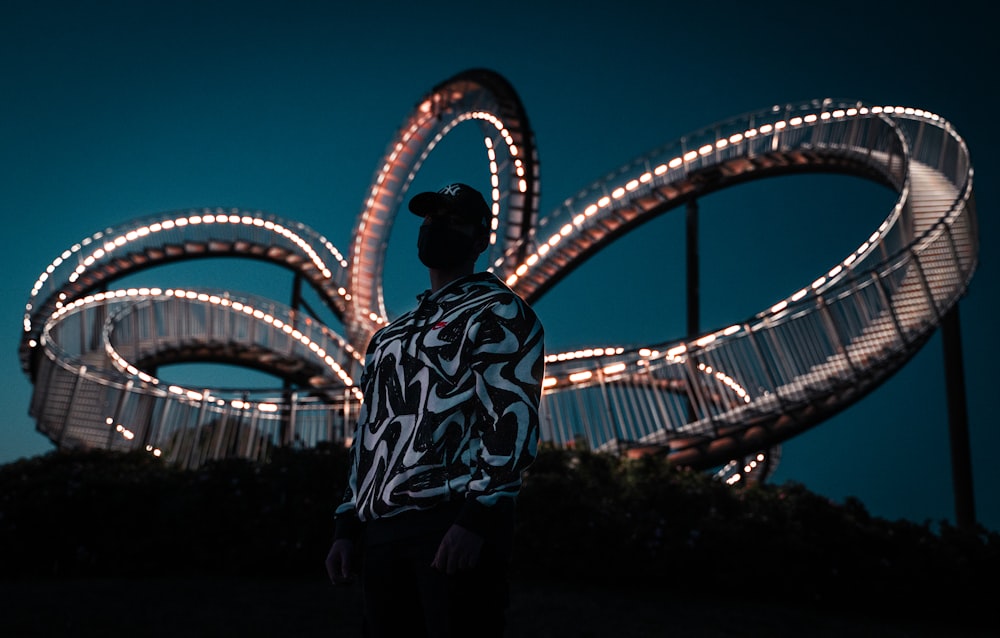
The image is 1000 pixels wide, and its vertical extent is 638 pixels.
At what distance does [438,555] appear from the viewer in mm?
2051

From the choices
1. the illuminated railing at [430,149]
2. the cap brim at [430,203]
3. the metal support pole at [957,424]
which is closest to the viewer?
the cap brim at [430,203]

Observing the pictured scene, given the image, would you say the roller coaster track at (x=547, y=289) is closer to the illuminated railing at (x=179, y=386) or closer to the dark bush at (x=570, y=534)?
the illuminated railing at (x=179, y=386)

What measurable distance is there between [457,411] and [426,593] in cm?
47

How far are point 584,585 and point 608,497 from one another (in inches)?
34.1

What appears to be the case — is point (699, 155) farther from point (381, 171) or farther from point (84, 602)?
point (84, 602)

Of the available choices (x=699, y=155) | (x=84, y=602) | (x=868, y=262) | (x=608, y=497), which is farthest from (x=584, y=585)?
(x=699, y=155)

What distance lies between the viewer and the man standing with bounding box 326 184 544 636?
2127 mm

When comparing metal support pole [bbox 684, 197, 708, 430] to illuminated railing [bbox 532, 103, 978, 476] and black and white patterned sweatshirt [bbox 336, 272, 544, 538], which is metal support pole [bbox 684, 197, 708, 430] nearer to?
illuminated railing [bbox 532, 103, 978, 476]

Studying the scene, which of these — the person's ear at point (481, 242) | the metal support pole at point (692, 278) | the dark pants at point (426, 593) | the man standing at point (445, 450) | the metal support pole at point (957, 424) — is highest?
the metal support pole at point (692, 278)

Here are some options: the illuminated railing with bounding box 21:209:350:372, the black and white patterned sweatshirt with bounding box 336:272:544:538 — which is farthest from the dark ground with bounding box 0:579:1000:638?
the illuminated railing with bounding box 21:209:350:372

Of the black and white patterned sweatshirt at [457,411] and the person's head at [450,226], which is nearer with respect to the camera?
the black and white patterned sweatshirt at [457,411]

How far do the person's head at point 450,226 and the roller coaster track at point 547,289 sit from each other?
6747 millimetres

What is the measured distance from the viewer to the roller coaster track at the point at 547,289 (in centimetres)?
1120

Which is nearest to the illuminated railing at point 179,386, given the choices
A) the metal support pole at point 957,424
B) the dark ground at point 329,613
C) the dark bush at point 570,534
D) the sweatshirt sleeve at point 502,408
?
the dark bush at point 570,534
